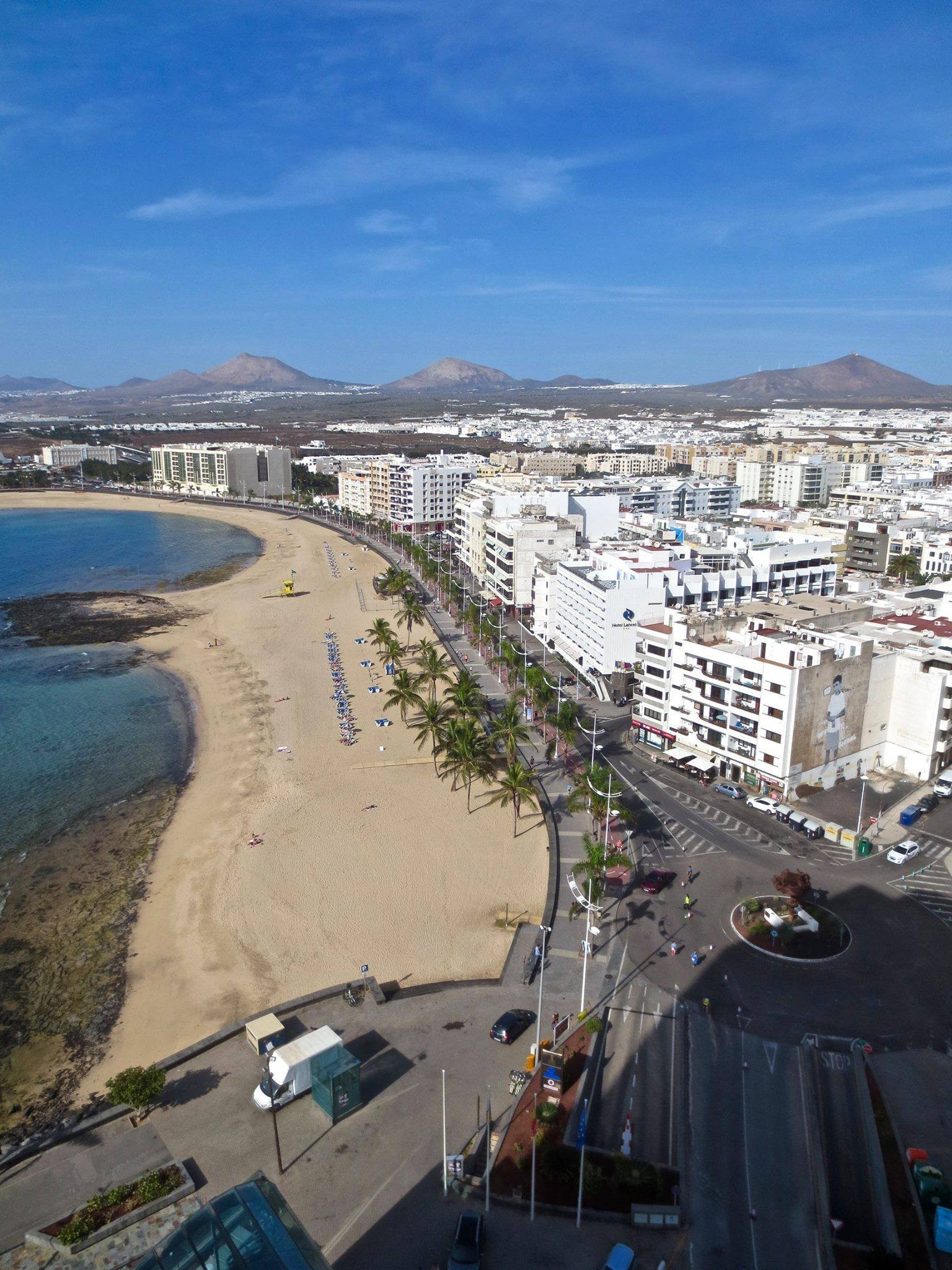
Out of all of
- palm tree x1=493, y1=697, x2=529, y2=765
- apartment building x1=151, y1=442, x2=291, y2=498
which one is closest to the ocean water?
palm tree x1=493, y1=697, x2=529, y2=765

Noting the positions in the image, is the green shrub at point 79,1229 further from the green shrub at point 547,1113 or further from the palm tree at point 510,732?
the palm tree at point 510,732

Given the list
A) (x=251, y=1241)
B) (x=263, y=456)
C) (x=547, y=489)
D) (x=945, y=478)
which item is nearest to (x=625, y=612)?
(x=251, y=1241)

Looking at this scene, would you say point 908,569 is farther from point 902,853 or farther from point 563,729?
point 902,853

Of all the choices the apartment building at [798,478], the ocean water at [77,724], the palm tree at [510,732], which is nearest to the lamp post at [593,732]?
the palm tree at [510,732]

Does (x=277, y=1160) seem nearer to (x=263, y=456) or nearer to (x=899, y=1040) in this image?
(x=899, y=1040)

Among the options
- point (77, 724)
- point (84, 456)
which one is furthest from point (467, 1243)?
point (84, 456)

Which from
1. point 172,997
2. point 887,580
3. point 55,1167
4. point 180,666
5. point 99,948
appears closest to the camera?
point 55,1167
